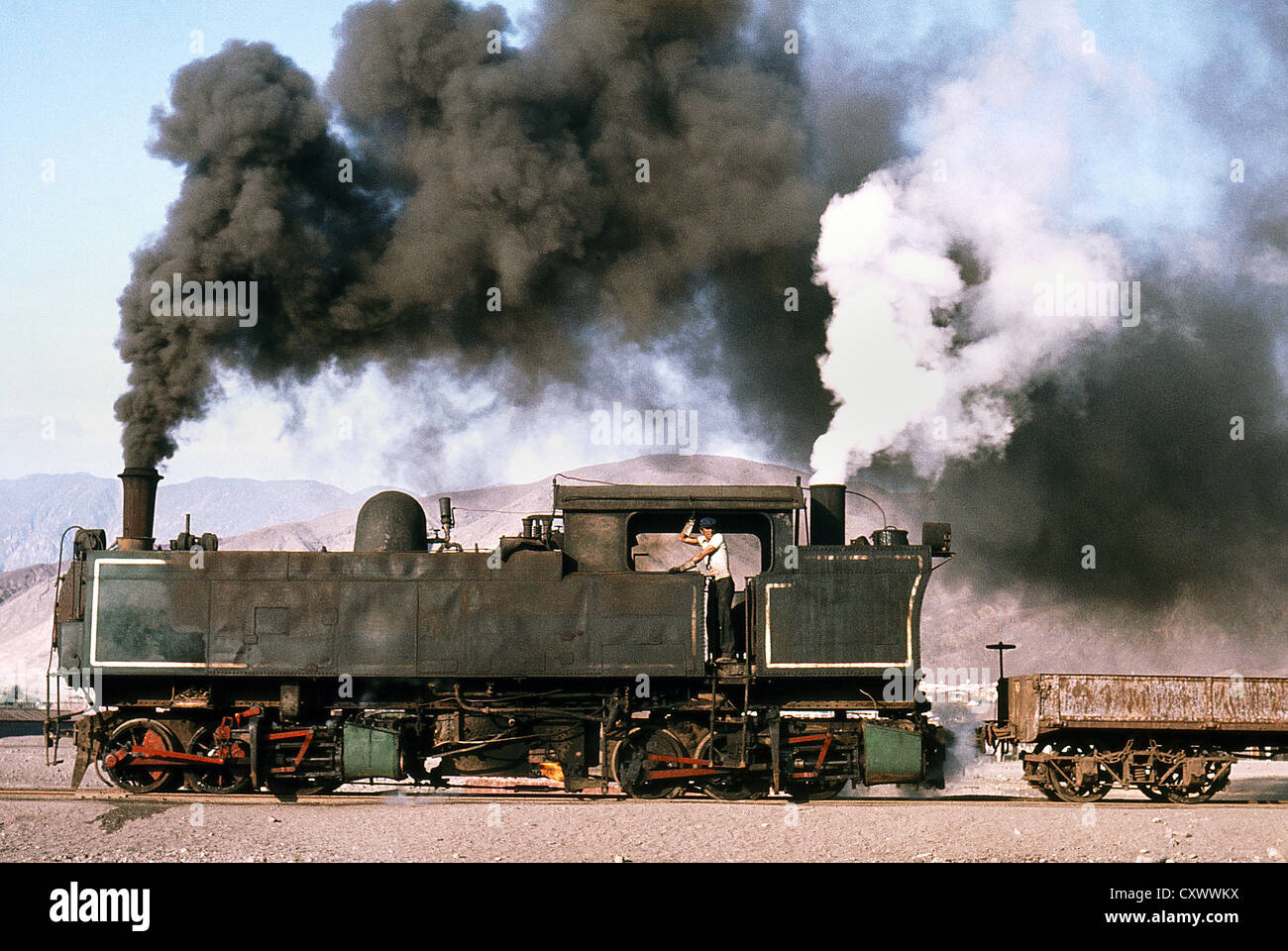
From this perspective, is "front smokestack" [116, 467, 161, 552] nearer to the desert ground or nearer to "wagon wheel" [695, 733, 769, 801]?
the desert ground

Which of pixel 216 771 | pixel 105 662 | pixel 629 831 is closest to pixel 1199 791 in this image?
pixel 629 831

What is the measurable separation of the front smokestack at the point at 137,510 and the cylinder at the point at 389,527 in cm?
254

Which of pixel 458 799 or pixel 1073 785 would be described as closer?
pixel 458 799

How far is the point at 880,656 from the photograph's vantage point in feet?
Result: 44.7

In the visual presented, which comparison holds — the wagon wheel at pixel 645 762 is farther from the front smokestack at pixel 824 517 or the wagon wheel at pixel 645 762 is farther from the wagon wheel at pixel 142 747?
the wagon wheel at pixel 142 747

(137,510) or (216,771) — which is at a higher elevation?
(137,510)

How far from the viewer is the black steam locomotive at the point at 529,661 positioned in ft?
44.7

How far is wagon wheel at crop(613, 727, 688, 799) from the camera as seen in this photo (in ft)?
44.7

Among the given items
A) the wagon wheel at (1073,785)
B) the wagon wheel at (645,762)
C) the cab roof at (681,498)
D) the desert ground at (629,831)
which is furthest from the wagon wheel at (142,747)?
the wagon wheel at (1073,785)

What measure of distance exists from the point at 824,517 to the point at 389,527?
5230mm

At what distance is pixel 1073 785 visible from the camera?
14.9m

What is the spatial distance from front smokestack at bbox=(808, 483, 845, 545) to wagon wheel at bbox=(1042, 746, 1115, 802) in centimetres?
408

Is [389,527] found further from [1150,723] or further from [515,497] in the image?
[515,497]
